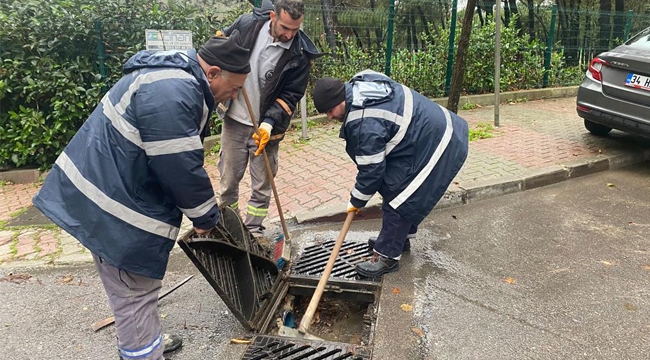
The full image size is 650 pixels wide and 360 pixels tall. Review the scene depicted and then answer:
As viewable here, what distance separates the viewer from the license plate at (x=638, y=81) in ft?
16.1

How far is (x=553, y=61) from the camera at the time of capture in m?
9.50

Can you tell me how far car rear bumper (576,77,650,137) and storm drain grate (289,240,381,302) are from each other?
352cm

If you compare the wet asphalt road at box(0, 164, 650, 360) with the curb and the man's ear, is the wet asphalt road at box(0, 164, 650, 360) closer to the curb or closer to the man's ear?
the curb

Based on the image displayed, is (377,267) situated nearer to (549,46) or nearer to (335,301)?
(335,301)

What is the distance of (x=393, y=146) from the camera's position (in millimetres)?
2977

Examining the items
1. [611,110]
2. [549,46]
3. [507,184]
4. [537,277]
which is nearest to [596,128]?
[611,110]

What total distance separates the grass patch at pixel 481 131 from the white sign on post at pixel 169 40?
386cm

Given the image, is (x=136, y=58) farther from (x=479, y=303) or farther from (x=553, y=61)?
(x=553, y=61)

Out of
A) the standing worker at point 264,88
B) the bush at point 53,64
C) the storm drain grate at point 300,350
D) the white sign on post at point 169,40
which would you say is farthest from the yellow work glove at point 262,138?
the bush at point 53,64

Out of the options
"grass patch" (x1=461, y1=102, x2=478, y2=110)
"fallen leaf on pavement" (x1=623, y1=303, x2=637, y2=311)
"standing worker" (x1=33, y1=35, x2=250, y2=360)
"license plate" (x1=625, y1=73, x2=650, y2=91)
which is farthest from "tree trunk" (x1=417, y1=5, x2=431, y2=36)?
"standing worker" (x1=33, y1=35, x2=250, y2=360)

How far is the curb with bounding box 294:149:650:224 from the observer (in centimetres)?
421

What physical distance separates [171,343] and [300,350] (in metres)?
0.74

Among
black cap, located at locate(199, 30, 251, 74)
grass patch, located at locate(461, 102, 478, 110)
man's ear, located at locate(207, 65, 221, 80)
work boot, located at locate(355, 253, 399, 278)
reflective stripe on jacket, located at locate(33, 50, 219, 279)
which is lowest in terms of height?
work boot, located at locate(355, 253, 399, 278)

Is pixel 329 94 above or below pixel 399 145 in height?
above
